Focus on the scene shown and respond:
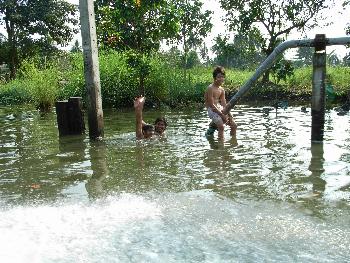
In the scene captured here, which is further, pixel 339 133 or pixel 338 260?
pixel 339 133

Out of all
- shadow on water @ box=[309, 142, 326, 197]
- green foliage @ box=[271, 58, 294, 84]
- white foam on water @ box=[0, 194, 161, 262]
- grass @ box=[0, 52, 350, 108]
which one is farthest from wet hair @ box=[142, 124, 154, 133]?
green foliage @ box=[271, 58, 294, 84]

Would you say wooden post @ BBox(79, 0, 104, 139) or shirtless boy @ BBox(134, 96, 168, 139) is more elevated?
wooden post @ BBox(79, 0, 104, 139)

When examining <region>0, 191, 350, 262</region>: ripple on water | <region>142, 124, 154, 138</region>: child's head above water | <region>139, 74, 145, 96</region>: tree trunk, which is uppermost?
<region>139, 74, 145, 96</region>: tree trunk

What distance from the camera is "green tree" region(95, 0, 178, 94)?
12219mm

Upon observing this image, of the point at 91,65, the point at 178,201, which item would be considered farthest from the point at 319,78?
the point at 91,65

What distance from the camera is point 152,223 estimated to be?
3.37m

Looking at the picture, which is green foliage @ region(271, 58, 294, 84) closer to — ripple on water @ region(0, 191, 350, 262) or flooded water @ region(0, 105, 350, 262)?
flooded water @ region(0, 105, 350, 262)

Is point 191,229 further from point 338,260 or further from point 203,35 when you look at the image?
point 203,35

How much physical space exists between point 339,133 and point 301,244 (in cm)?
591

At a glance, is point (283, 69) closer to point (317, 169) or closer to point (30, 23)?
point (317, 169)

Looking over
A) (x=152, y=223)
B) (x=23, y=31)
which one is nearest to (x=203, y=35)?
(x=23, y=31)

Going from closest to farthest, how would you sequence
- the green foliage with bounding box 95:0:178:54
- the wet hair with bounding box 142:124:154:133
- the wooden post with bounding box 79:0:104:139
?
1. the wooden post with bounding box 79:0:104:139
2. the wet hair with bounding box 142:124:154:133
3. the green foliage with bounding box 95:0:178:54

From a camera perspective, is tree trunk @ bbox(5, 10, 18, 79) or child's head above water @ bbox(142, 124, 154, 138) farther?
tree trunk @ bbox(5, 10, 18, 79)

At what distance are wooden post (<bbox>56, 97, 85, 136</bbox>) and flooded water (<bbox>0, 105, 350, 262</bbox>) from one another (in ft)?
3.50
